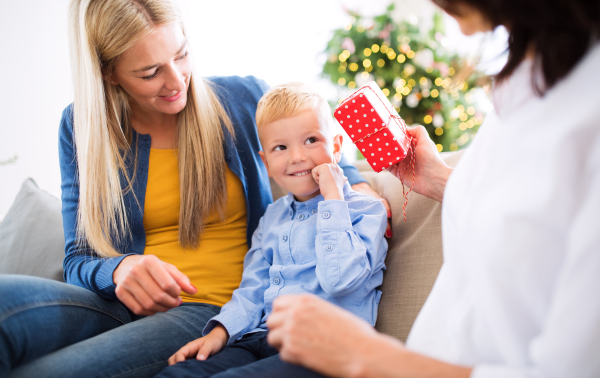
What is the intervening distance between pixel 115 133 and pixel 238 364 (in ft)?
2.77

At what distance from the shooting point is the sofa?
1111mm

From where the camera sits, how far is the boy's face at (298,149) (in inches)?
46.9

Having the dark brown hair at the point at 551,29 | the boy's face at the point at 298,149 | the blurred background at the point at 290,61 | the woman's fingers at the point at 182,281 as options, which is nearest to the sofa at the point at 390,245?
the boy's face at the point at 298,149

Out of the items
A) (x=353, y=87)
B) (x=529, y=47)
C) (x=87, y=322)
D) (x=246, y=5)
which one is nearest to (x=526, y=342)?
(x=529, y=47)

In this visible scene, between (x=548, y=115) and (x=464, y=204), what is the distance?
174 mm

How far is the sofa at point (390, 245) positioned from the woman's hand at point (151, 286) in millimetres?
534

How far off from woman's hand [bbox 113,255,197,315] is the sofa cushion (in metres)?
0.75

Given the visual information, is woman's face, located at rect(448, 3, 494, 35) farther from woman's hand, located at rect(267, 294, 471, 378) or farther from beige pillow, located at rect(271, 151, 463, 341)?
beige pillow, located at rect(271, 151, 463, 341)

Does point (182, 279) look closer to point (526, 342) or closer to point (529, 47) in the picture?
point (526, 342)

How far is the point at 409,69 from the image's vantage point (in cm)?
326

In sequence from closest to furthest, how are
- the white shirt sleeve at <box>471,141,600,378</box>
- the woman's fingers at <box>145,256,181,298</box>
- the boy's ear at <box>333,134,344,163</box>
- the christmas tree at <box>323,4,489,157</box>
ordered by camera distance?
the white shirt sleeve at <box>471,141,600,378</box>, the woman's fingers at <box>145,256,181,298</box>, the boy's ear at <box>333,134,344,163</box>, the christmas tree at <box>323,4,489,157</box>

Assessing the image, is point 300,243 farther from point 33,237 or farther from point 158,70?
point 33,237

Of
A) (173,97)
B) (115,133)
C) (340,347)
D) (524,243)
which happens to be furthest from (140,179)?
(524,243)

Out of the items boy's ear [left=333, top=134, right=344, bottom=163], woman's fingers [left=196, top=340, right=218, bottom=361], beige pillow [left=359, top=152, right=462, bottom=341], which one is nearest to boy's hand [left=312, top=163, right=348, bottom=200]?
boy's ear [left=333, top=134, right=344, bottom=163]
